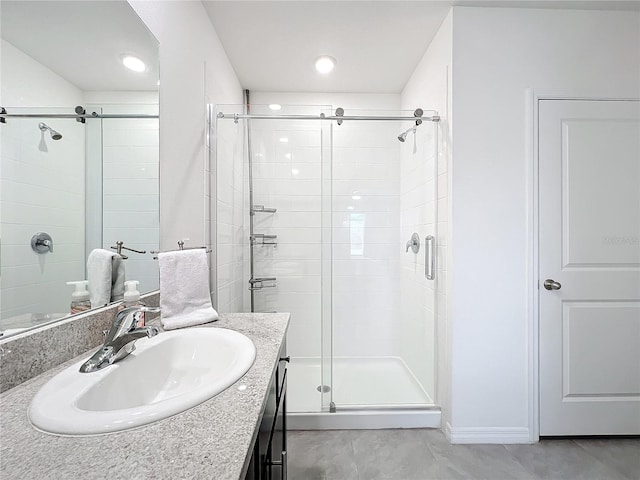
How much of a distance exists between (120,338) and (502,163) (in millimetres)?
2002

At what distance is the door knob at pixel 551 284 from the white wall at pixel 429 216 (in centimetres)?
57

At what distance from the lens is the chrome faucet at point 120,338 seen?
719mm

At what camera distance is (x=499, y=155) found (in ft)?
5.45

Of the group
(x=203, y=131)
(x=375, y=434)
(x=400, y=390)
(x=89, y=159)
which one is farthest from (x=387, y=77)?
(x=375, y=434)

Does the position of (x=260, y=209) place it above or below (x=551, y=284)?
above

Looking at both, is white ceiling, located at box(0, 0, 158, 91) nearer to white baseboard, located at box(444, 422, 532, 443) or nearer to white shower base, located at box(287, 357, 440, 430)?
white shower base, located at box(287, 357, 440, 430)

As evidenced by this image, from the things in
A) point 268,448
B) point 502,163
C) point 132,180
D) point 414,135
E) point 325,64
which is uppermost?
point 325,64

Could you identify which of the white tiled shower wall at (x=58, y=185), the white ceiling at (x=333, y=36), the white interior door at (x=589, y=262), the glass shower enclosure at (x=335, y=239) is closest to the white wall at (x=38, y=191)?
the white tiled shower wall at (x=58, y=185)

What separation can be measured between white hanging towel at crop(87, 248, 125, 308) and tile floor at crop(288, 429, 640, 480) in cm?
124

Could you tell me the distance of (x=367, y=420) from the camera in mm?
1764

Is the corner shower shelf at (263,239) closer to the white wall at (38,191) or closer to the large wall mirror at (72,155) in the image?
the large wall mirror at (72,155)

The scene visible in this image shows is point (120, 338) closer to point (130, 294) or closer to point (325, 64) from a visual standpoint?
point (130, 294)

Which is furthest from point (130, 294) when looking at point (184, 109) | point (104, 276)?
point (184, 109)

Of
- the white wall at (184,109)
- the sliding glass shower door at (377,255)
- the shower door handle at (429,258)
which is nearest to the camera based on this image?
the white wall at (184,109)
